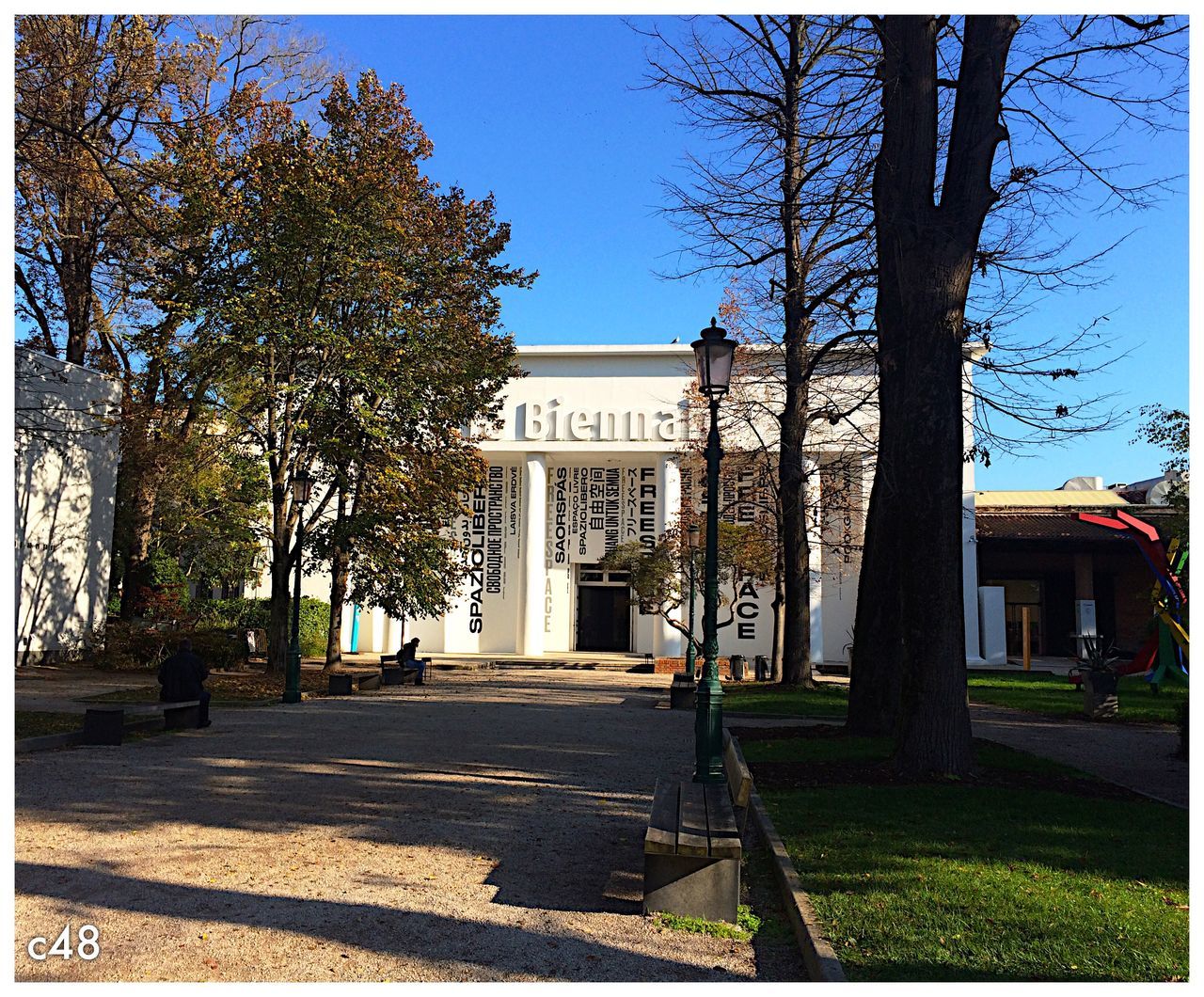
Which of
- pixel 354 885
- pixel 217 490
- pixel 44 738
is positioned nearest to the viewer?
pixel 354 885

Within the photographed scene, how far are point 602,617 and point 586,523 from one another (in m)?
→ 4.06

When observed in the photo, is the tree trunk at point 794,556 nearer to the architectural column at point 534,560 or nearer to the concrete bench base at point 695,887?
the concrete bench base at point 695,887

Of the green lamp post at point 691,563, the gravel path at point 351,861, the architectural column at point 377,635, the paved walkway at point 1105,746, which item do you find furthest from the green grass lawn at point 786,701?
the architectural column at point 377,635

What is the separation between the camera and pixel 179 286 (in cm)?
1928

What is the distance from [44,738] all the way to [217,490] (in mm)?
19380

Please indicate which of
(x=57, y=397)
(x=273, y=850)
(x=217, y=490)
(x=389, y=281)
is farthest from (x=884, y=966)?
(x=217, y=490)

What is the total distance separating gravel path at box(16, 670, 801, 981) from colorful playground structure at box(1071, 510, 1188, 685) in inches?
481

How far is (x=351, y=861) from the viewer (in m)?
6.46

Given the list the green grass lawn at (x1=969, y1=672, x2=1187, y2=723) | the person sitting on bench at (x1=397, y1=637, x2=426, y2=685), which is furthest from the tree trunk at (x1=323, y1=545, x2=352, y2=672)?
the green grass lawn at (x1=969, y1=672, x2=1187, y2=723)

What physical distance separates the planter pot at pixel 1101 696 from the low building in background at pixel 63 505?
2043 centimetres

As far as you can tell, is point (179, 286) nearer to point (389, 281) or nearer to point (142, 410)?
point (389, 281)

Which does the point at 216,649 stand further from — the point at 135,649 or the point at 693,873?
the point at 693,873

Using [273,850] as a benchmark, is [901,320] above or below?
above

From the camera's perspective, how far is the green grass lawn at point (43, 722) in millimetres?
12141
